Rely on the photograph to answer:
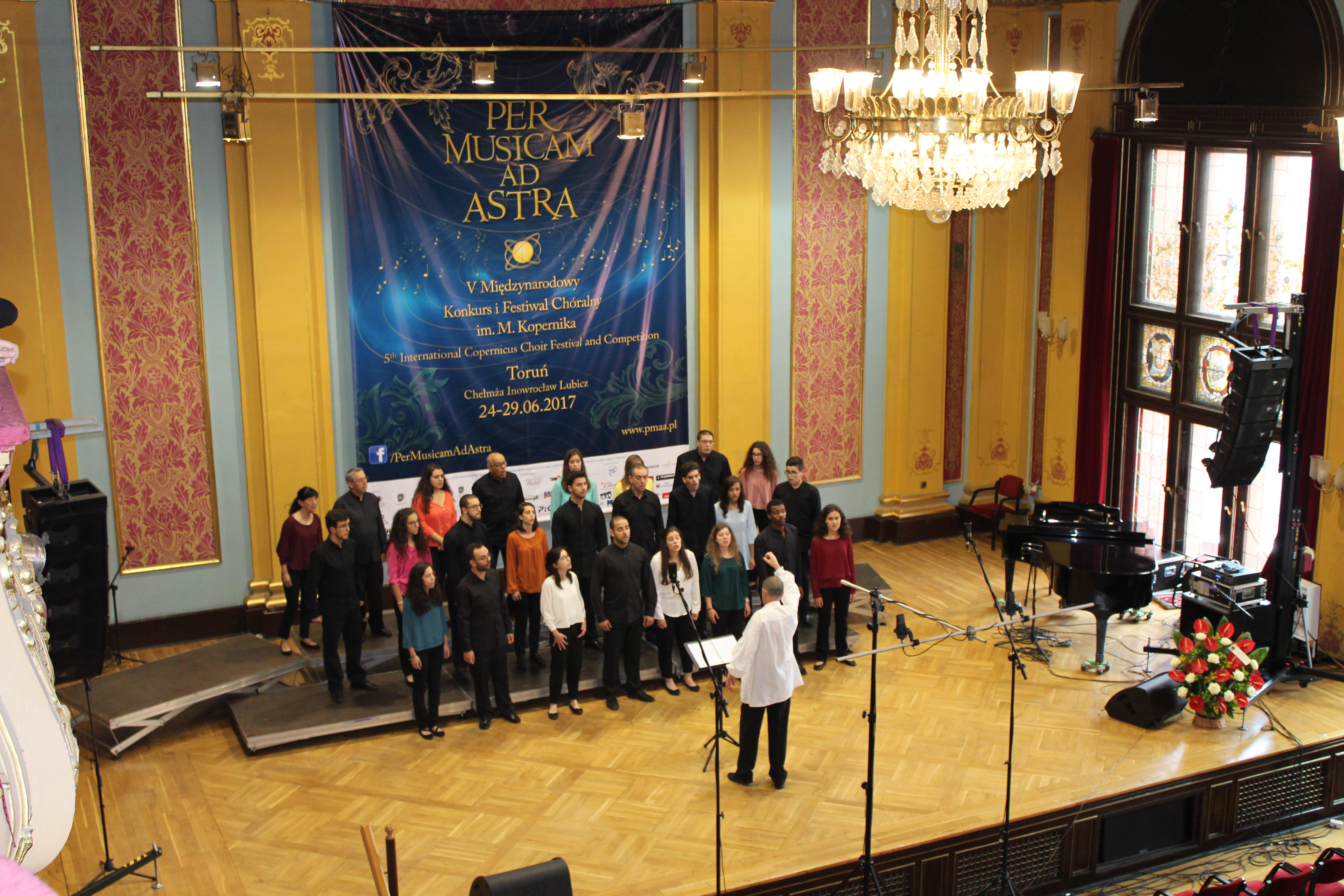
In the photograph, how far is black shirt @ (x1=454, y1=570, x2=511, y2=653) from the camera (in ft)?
23.1

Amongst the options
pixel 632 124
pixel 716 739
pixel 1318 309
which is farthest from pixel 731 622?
pixel 1318 309

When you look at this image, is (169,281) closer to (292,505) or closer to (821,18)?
(292,505)

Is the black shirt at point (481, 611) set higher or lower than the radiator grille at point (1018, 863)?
higher

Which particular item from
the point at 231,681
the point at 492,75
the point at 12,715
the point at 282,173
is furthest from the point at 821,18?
the point at 12,715

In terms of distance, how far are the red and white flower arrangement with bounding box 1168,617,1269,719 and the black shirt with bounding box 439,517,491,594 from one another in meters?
4.34

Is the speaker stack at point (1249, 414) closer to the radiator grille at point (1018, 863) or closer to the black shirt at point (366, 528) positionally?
the radiator grille at point (1018, 863)

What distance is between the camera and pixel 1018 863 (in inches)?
243

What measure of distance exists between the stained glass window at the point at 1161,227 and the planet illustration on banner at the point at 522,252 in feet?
16.0

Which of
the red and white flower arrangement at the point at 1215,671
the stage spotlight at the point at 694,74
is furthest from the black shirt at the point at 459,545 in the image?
the red and white flower arrangement at the point at 1215,671

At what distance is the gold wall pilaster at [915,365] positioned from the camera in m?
10.5

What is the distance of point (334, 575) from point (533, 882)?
2.90 meters

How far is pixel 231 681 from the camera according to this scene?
7.48 meters

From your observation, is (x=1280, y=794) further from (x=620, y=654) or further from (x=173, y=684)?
(x=173, y=684)

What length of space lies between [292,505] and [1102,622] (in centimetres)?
542
